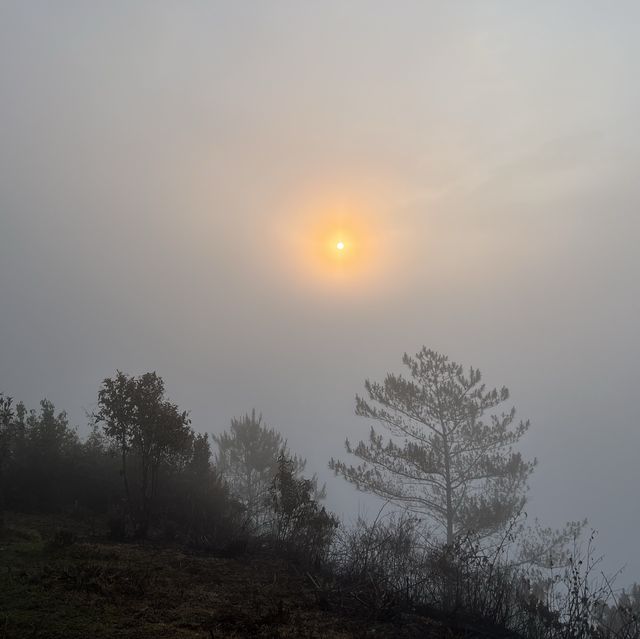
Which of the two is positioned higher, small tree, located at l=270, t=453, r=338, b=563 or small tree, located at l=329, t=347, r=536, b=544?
small tree, located at l=329, t=347, r=536, b=544

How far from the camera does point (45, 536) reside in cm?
960

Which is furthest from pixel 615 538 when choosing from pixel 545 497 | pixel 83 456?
pixel 83 456

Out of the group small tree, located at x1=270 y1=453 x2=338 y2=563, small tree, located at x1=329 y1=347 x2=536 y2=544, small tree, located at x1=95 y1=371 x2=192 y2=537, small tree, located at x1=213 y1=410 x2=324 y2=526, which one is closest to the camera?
small tree, located at x1=270 y1=453 x2=338 y2=563

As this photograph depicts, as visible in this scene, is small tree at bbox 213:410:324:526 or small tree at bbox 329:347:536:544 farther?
small tree at bbox 213:410:324:526

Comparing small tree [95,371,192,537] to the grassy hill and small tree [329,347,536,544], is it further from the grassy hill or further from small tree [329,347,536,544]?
small tree [329,347,536,544]

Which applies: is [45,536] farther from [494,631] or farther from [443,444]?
[443,444]

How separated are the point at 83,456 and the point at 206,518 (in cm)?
661

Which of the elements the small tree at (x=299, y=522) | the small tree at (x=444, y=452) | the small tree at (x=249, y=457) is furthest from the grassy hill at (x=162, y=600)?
the small tree at (x=249, y=457)

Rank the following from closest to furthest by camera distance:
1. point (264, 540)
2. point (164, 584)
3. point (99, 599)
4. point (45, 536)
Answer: point (99, 599), point (164, 584), point (45, 536), point (264, 540)

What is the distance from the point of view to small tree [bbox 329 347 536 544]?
72.8ft

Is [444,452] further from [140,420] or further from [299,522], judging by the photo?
[140,420]

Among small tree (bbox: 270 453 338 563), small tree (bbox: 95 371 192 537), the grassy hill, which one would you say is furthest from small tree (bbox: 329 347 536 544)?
the grassy hill

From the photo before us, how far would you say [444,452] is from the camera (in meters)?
22.8

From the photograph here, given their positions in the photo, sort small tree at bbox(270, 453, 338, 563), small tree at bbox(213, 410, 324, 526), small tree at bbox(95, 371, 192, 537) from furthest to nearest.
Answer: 1. small tree at bbox(213, 410, 324, 526)
2. small tree at bbox(95, 371, 192, 537)
3. small tree at bbox(270, 453, 338, 563)
